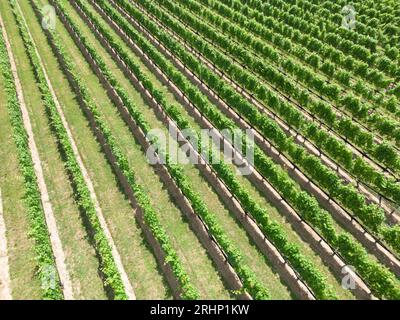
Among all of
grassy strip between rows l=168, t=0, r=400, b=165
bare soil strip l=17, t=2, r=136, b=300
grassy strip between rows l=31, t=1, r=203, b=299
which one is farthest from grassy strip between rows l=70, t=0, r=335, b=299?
grassy strip between rows l=168, t=0, r=400, b=165

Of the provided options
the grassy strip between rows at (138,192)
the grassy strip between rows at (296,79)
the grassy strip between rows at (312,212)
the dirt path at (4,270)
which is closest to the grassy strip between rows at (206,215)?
the grassy strip between rows at (138,192)

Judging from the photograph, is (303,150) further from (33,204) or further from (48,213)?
(33,204)

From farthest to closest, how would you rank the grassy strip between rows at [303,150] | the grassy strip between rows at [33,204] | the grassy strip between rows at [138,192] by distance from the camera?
1. the grassy strip between rows at [303,150]
2. the grassy strip between rows at [33,204]
3. the grassy strip between rows at [138,192]

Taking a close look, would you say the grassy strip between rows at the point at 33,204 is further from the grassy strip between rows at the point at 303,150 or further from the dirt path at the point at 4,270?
the grassy strip between rows at the point at 303,150

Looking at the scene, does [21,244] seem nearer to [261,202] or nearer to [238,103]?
[261,202]

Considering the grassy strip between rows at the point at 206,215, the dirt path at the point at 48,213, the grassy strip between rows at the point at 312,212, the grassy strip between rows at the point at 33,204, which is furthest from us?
the dirt path at the point at 48,213

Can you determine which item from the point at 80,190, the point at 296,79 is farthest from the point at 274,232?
the point at 296,79

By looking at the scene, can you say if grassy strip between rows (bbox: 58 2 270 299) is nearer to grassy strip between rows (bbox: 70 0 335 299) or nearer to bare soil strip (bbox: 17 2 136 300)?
grassy strip between rows (bbox: 70 0 335 299)
